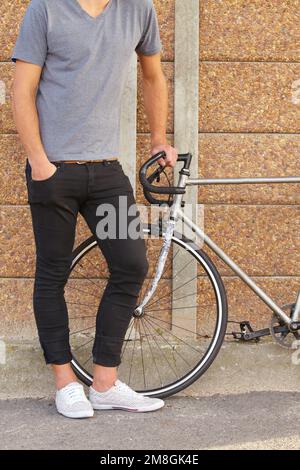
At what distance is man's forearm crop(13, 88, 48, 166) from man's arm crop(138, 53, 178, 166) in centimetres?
73

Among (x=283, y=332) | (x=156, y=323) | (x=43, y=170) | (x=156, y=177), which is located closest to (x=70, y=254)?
(x=43, y=170)

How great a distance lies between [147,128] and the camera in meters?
4.85

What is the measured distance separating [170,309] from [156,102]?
4.02 ft

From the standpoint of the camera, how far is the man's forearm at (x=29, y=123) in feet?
12.9

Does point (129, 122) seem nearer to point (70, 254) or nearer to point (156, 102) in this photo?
point (156, 102)

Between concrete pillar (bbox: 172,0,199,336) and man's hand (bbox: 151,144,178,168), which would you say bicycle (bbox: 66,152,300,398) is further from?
concrete pillar (bbox: 172,0,199,336)

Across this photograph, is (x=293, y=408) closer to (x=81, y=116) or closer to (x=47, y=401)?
(x=47, y=401)

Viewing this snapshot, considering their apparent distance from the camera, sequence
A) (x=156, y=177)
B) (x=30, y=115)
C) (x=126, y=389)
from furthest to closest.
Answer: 1. (x=156, y=177)
2. (x=126, y=389)
3. (x=30, y=115)

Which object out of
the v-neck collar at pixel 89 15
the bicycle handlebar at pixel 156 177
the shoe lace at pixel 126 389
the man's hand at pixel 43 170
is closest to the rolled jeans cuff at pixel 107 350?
the shoe lace at pixel 126 389

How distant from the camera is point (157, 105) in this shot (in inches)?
178

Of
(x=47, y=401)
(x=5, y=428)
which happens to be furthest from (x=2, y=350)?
(x=5, y=428)

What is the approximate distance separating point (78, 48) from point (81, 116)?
1.05 ft

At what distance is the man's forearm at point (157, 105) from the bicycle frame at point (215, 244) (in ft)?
0.86

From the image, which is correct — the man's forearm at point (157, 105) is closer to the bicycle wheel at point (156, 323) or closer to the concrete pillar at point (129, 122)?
the concrete pillar at point (129, 122)
